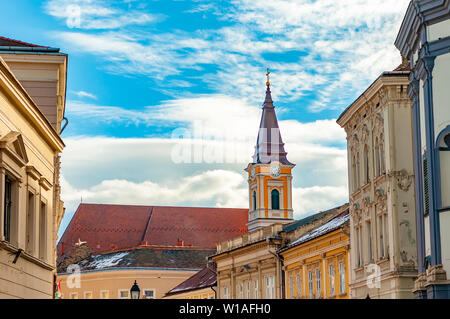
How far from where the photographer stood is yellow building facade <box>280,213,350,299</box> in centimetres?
4362

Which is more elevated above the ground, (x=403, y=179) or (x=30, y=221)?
(x=403, y=179)

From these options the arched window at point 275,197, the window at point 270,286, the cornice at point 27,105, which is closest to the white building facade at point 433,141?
the cornice at point 27,105

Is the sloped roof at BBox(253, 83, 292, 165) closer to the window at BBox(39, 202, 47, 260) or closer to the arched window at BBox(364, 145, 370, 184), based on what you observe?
the arched window at BBox(364, 145, 370, 184)

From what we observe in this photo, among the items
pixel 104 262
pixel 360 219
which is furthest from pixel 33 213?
pixel 104 262

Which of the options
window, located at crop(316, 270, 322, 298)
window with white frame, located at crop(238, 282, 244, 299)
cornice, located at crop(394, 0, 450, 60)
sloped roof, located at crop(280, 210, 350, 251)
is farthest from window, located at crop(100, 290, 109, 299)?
cornice, located at crop(394, 0, 450, 60)

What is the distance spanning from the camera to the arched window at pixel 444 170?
20.8 metres

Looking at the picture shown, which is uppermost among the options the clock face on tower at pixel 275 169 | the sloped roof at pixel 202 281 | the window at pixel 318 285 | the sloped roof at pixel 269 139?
the sloped roof at pixel 269 139

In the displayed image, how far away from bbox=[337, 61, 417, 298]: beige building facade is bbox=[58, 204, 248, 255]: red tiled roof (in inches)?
3268

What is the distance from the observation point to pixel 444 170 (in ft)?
68.5

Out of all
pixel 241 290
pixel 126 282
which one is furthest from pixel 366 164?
pixel 126 282

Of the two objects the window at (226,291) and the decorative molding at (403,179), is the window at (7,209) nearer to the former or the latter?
the decorative molding at (403,179)

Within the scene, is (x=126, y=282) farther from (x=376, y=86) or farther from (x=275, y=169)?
(x=376, y=86)

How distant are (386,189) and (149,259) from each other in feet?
208

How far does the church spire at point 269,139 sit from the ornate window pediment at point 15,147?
94034 mm
